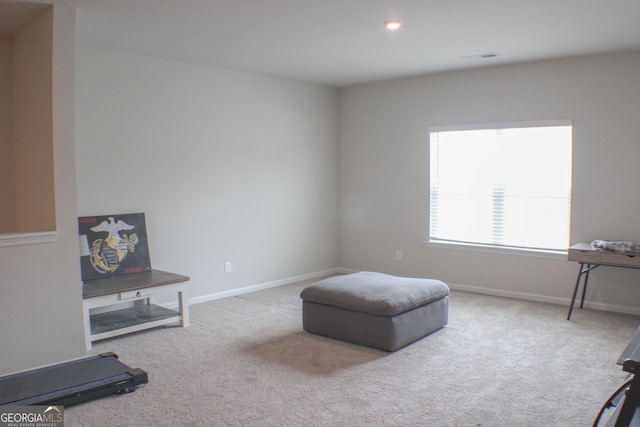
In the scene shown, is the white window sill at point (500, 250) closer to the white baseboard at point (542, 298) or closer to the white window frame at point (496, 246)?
the white window frame at point (496, 246)

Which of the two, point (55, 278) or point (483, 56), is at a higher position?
point (483, 56)

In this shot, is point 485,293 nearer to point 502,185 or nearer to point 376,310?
point 502,185

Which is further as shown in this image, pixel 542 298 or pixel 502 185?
pixel 502 185

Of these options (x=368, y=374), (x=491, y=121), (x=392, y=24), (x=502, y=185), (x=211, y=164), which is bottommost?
(x=368, y=374)

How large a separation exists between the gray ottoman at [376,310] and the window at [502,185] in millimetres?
1618

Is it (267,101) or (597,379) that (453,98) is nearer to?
(267,101)

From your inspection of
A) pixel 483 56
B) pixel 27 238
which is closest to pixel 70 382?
pixel 27 238

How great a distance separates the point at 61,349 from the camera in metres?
3.64

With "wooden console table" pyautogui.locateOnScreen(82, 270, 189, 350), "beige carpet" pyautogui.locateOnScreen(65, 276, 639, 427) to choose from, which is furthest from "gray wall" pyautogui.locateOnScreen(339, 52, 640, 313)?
"wooden console table" pyautogui.locateOnScreen(82, 270, 189, 350)

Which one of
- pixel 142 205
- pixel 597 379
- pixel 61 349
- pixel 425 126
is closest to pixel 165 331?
pixel 61 349

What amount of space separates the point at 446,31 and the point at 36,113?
10.3 ft

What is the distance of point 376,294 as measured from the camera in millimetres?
4020

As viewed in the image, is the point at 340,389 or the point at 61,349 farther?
the point at 61,349

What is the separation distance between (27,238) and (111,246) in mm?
1199
